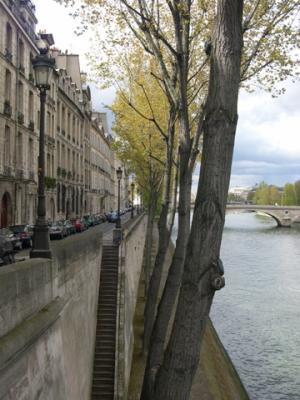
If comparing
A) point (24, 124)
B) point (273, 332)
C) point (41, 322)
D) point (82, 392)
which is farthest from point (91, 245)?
point (24, 124)

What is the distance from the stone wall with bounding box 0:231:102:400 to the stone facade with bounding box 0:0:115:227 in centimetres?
1373

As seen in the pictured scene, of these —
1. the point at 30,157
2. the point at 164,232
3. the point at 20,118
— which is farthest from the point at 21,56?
the point at 164,232

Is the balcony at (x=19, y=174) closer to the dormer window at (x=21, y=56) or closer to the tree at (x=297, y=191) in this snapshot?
the dormer window at (x=21, y=56)

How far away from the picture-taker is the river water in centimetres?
1928

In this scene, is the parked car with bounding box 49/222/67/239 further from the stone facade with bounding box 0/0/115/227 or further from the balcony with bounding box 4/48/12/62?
the balcony with bounding box 4/48/12/62

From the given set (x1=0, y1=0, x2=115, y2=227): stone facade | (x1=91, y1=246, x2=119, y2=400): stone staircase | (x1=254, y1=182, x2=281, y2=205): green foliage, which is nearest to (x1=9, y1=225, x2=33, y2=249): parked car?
(x1=0, y1=0, x2=115, y2=227): stone facade

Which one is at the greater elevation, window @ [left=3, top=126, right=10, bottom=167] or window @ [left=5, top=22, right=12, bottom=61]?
window @ [left=5, top=22, right=12, bottom=61]

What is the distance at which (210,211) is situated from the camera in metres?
5.24

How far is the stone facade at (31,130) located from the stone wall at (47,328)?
45.1 ft

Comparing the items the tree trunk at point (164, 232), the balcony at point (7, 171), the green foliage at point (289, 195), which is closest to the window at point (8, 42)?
the balcony at point (7, 171)

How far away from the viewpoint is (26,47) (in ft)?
119

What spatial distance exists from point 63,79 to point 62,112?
3192mm

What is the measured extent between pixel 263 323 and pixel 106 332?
1392cm

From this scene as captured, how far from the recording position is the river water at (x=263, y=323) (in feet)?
63.3
